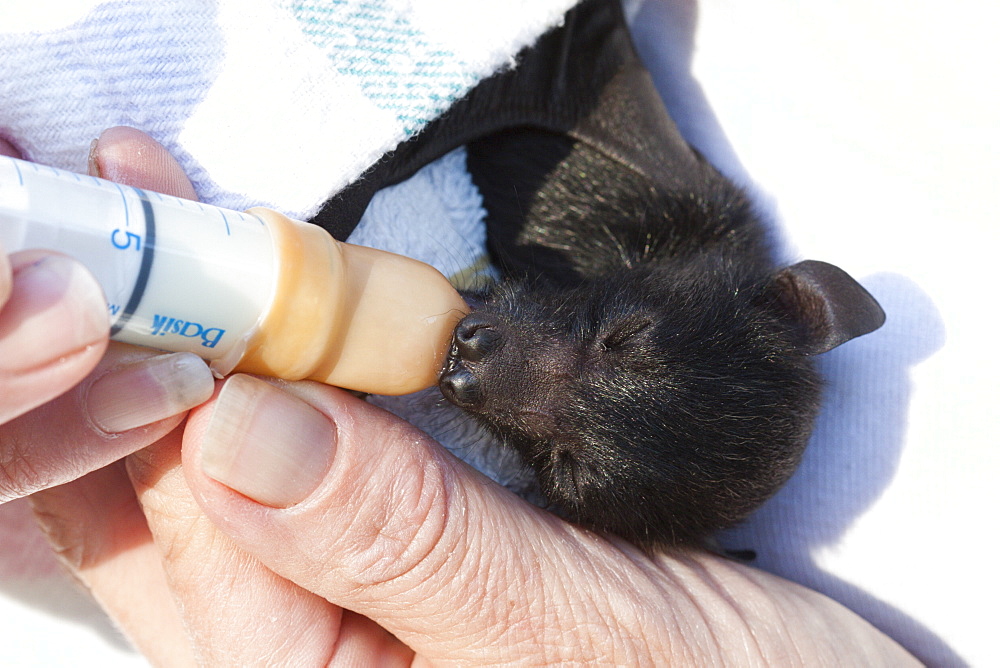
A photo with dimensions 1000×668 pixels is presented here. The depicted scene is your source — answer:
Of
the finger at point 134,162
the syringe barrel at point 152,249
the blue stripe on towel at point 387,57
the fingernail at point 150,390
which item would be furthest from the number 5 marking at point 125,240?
the blue stripe on towel at point 387,57

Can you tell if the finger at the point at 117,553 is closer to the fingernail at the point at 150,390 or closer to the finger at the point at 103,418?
the finger at the point at 103,418

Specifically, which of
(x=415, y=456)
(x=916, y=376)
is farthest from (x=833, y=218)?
(x=415, y=456)

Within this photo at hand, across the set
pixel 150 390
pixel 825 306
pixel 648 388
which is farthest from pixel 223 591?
pixel 825 306

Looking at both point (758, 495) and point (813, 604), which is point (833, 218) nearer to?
point (758, 495)

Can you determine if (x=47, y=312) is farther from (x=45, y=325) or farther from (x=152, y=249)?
(x=152, y=249)

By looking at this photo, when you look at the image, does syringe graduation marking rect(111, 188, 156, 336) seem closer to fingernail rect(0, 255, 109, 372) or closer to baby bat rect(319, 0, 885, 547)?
fingernail rect(0, 255, 109, 372)
